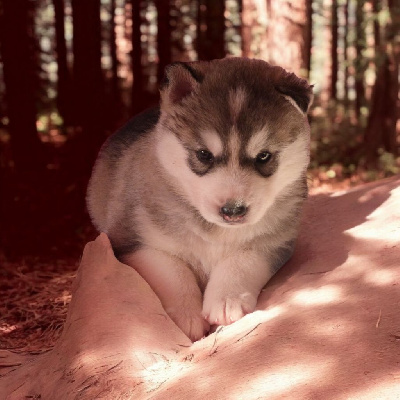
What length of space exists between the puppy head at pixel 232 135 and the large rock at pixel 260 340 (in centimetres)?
53

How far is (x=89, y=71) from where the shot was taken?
11.3 m

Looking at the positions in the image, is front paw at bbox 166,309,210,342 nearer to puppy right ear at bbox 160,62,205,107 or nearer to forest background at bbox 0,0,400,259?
puppy right ear at bbox 160,62,205,107

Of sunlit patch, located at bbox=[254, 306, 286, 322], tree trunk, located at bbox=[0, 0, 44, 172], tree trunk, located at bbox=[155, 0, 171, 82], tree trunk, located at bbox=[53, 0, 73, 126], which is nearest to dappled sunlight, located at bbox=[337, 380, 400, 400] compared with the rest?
sunlit patch, located at bbox=[254, 306, 286, 322]

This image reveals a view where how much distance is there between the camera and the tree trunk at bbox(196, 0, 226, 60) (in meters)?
15.9

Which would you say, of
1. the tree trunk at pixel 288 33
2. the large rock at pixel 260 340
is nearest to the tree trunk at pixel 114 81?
the tree trunk at pixel 288 33

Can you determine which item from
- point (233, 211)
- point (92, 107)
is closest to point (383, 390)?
point (233, 211)

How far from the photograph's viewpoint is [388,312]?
2.86 metres

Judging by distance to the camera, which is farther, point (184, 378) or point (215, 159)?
point (215, 159)

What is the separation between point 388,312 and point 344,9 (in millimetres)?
24153

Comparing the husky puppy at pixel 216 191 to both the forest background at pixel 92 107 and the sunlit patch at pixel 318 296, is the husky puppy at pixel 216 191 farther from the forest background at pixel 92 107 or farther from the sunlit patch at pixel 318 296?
the forest background at pixel 92 107

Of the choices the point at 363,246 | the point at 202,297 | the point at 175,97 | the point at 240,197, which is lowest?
the point at 202,297

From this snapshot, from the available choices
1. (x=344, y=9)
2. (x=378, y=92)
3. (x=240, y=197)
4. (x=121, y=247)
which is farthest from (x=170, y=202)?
(x=344, y=9)

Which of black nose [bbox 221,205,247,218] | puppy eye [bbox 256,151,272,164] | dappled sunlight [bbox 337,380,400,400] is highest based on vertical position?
puppy eye [bbox 256,151,272,164]

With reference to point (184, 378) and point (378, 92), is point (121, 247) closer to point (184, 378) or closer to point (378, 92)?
point (184, 378)
